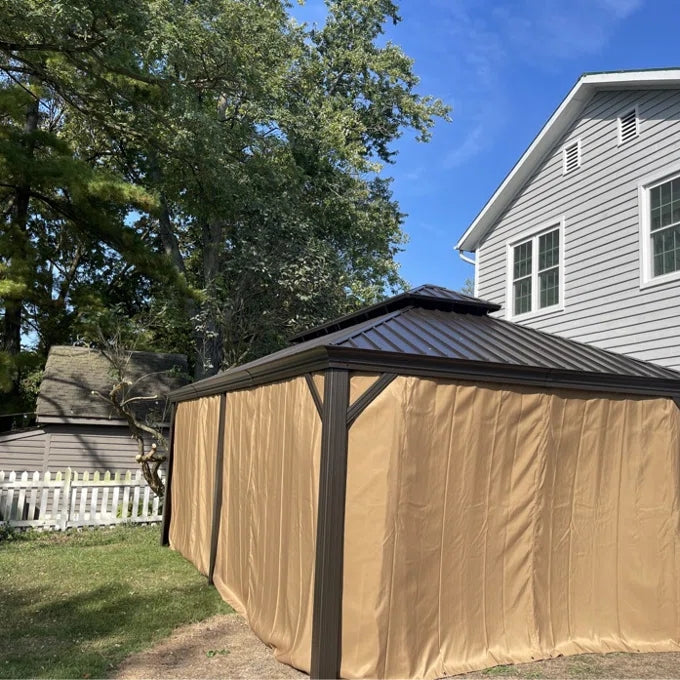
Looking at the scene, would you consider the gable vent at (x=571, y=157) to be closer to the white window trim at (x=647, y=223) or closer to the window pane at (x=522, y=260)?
the window pane at (x=522, y=260)

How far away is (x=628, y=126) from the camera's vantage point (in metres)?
9.58

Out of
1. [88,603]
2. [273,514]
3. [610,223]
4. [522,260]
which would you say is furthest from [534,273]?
[88,603]

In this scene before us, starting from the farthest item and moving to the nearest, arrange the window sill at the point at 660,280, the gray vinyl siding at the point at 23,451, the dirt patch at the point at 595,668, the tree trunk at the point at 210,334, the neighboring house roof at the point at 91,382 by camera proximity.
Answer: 1. the tree trunk at the point at 210,334
2. the neighboring house roof at the point at 91,382
3. the gray vinyl siding at the point at 23,451
4. the window sill at the point at 660,280
5. the dirt patch at the point at 595,668

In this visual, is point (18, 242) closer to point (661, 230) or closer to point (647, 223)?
point (647, 223)

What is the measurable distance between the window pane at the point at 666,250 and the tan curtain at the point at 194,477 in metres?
6.35

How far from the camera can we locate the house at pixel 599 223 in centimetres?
866

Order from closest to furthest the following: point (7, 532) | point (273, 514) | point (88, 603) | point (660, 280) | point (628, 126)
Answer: point (273, 514) < point (88, 603) < point (660, 280) < point (628, 126) < point (7, 532)

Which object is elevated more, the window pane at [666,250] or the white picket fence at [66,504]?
the window pane at [666,250]

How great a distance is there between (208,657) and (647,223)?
8002mm

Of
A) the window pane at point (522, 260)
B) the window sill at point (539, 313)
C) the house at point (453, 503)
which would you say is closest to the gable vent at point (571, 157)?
the window pane at point (522, 260)

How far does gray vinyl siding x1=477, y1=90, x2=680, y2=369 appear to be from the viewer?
8.66 m

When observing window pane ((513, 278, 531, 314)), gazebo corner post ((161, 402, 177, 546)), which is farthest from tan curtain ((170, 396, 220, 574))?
window pane ((513, 278, 531, 314))

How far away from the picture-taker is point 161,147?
1512 centimetres

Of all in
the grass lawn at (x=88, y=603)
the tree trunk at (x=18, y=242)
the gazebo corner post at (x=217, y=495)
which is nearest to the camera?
the grass lawn at (x=88, y=603)
